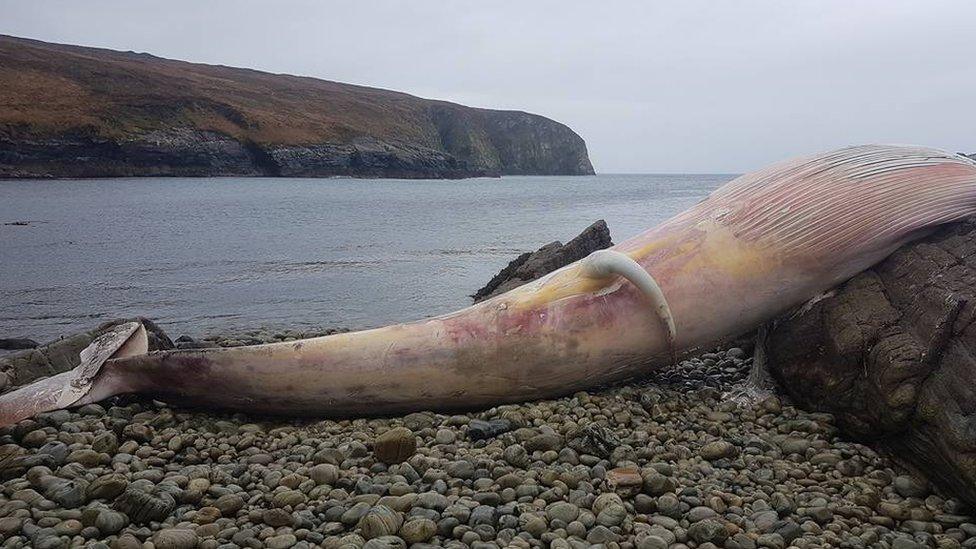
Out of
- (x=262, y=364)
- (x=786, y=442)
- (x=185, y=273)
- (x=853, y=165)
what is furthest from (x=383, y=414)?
(x=185, y=273)

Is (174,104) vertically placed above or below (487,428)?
above

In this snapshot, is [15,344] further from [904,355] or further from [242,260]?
[242,260]

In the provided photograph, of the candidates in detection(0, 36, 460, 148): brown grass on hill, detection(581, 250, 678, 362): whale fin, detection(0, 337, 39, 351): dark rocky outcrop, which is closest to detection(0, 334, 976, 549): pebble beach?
detection(581, 250, 678, 362): whale fin

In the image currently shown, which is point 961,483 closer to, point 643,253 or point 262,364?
point 643,253

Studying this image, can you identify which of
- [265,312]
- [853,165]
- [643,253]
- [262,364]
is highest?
[853,165]

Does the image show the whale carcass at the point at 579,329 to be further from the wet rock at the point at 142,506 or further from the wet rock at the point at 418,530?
the wet rock at the point at 418,530

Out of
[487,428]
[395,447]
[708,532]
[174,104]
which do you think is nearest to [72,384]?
[395,447]

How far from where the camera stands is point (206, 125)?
84312mm

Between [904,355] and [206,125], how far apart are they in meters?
88.7

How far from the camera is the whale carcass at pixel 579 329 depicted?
19.1 ft

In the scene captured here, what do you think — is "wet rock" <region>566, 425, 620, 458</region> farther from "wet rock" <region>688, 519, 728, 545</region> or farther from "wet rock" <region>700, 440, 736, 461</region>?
"wet rock" <region>688, 519, 728, 545</region>

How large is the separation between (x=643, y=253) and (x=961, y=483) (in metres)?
2.82

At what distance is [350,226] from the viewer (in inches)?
1312

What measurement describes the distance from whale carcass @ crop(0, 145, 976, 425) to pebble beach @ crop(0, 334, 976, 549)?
0.74 ft
